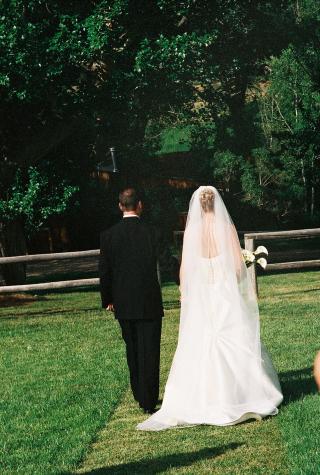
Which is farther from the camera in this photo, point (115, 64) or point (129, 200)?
point (115, 64)

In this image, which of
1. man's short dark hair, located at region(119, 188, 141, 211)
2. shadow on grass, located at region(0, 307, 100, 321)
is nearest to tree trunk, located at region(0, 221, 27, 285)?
shadow on grass, located at region(0, 307, 100, 321)

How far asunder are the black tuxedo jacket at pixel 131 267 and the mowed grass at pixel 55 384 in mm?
1130

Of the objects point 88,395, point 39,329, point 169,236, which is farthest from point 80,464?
point 169,236

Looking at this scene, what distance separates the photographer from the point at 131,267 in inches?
371

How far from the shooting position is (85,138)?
25.2m

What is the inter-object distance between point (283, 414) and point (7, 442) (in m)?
2.53

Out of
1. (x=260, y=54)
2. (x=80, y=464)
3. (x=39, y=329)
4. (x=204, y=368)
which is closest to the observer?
(x=80, y=464)

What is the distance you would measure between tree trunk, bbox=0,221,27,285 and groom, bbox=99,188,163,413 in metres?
15.0

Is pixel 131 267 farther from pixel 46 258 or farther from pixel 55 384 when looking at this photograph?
pixel 46 258

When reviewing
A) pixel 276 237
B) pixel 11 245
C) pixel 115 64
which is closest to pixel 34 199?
pixel 11 245

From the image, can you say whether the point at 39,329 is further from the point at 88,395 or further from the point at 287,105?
the point at 287,105

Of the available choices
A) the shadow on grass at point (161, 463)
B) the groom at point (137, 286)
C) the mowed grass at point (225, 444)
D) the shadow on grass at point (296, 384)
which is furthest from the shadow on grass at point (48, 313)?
the shadow on grass at point (161, 463)

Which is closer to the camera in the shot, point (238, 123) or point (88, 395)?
point (88, 395)

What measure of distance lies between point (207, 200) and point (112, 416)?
2366 millimetres
